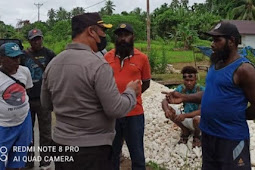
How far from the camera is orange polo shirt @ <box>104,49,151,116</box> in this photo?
154 inches

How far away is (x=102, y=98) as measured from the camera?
7.73 feet

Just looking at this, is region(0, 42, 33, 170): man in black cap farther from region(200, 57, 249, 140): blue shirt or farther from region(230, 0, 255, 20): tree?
region(230, 0, 255, 20): tree

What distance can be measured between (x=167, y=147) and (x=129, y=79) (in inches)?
70.5

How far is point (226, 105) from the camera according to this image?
2926mm

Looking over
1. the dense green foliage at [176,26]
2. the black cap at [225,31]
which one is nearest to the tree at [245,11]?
the dense green foliage at [176,26]

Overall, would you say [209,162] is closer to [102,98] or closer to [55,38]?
[102,98]

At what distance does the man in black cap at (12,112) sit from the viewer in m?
3.64

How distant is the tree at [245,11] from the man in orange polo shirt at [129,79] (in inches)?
1604

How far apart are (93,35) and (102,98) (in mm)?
482

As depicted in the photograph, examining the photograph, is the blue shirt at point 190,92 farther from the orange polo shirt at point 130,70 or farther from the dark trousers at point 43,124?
the dark trousers at point 43,124

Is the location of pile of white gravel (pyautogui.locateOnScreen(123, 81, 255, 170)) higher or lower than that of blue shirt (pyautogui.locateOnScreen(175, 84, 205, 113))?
lower

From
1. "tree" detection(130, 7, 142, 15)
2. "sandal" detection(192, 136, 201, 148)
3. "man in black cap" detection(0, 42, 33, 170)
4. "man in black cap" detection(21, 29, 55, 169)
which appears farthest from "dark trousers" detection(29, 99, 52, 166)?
"tree" detection(130, 7, 142, 15)

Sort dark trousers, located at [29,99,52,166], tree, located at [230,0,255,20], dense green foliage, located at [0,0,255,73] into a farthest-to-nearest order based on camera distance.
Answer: tree, located at [230,0,255,20], dense green foliage, located at [0,0,255,73], dark trousers, located at [29,99,52,166]

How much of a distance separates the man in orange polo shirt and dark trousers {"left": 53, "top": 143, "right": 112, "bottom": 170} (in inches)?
53.5
